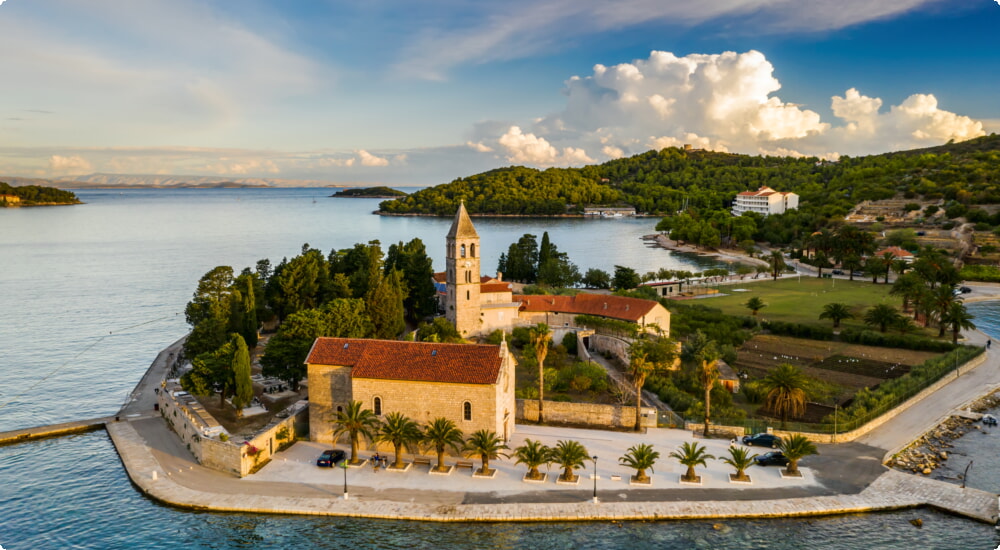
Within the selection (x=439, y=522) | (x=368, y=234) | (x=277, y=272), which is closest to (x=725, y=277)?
(x=277, y=272)

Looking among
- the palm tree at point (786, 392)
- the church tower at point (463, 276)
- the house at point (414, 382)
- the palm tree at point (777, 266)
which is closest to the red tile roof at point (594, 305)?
the church tower at point (463, 276)

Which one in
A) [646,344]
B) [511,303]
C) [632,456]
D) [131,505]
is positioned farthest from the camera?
[511,303]

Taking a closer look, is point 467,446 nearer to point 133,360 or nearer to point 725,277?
point 133,360

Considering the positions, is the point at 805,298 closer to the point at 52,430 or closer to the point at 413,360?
the point at 413,360

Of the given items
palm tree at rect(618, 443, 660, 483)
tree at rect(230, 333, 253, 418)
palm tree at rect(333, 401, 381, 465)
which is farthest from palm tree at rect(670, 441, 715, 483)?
tree at rect(230, 333, 253, 418)

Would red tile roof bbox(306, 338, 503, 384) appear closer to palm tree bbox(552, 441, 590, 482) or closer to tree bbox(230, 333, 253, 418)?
palm tree bbox(552, 441, 590, 482)

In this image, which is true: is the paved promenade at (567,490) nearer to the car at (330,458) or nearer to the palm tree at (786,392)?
the car at (330,458)
